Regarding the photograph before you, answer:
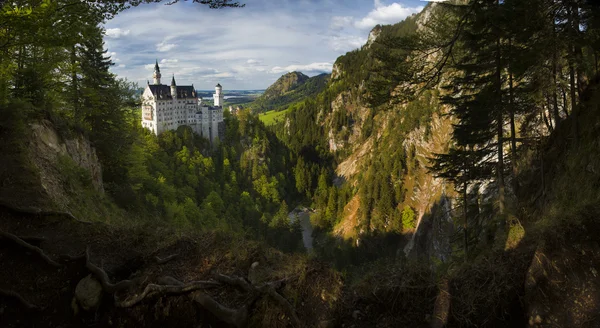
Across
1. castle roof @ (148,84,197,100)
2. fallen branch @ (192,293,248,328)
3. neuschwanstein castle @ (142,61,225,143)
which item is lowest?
fallen branch @ (192,293,248,328)

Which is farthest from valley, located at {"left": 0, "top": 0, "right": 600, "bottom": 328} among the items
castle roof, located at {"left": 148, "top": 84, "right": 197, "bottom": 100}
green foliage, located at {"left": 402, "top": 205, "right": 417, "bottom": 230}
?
castle roof, located at {"left": 148, "top": 84, "right": 197, "bottom": 100}

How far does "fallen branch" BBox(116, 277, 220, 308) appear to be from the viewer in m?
5.27

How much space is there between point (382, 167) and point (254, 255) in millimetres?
82514

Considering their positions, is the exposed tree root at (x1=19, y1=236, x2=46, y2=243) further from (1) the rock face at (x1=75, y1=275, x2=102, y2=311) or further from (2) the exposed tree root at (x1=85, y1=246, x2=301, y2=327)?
(2) the exposed tree root at (x1=85, y1=246, x2=301, y2=327)

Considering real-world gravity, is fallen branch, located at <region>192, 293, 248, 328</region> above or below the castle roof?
below

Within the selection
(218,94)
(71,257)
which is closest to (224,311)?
(71,257)

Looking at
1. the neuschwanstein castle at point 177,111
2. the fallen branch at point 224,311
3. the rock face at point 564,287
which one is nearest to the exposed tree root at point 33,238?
the fallen branch at point 224,311

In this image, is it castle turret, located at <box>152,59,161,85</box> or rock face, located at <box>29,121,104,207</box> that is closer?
rock face, located at <box>29,121,104,207</box>

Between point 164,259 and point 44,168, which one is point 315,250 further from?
point 44,168

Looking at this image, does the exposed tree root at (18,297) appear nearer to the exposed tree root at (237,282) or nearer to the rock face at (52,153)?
the exposed tree root at (237,282)

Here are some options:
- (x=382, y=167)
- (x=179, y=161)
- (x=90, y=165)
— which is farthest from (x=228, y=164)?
(x=90, y=165)

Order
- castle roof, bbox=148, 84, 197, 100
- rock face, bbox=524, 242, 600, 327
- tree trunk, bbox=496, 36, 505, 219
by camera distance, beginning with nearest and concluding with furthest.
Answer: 1. rock face, bbox=524, 242, 600, 327
2. tree trunk, bbox=496, 36, 505, 219
3. castle roof, bbox=148, 84, 197, 100

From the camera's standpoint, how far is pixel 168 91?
9756 centimetres

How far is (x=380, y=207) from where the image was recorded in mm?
74500
